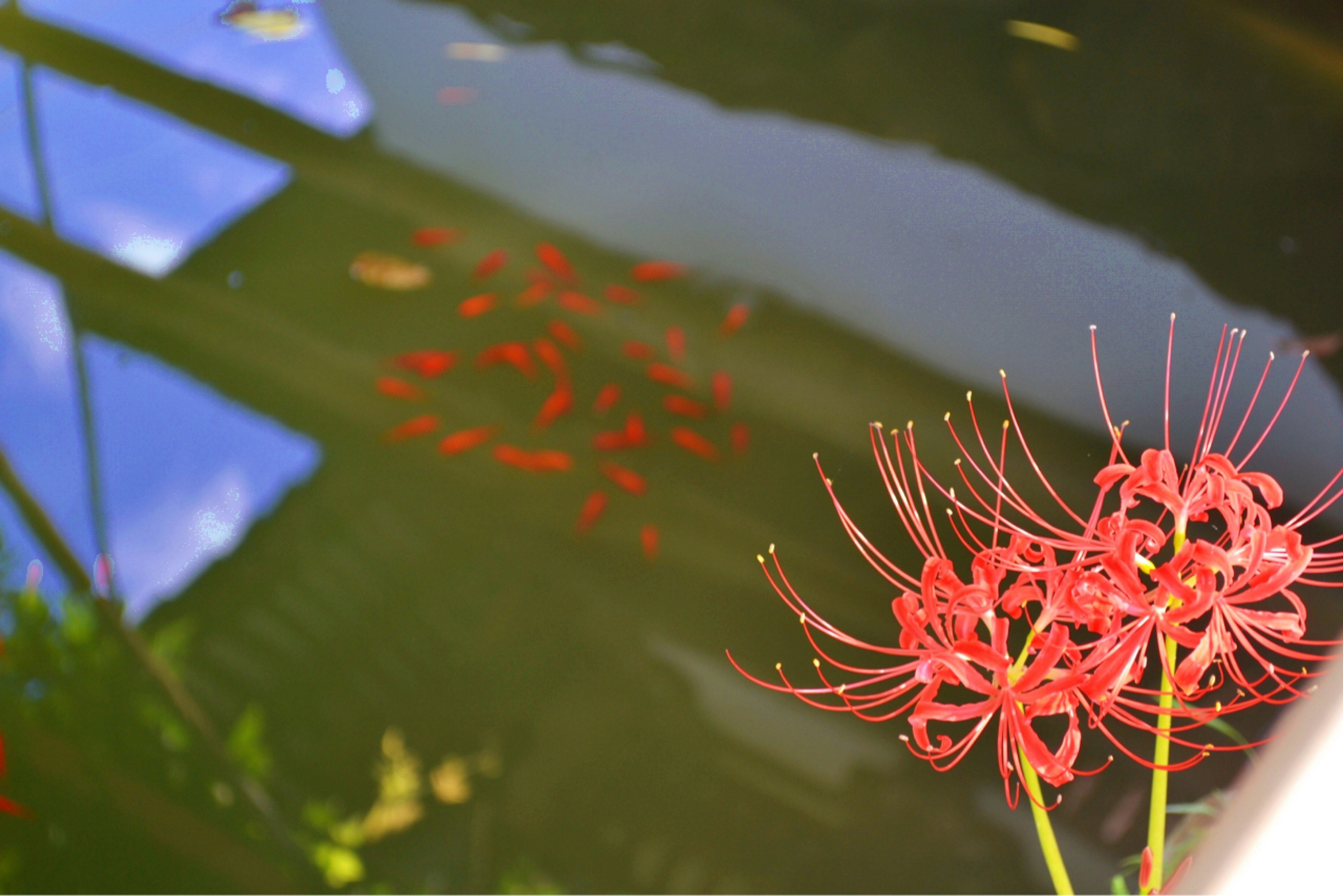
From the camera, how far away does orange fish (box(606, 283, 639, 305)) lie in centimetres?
115

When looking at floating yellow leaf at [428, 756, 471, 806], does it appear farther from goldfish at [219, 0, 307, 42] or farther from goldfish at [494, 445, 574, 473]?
goldfish at [219, 0, 307, 42]

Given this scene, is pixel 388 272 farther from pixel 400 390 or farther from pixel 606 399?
pixel 606 399

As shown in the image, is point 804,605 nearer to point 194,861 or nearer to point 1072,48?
point 194,861

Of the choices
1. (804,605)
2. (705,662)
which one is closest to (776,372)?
(705,662)

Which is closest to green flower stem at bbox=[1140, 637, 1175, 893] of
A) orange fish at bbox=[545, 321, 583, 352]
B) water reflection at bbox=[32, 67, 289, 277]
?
orange fish at bbox=[545, 321, 583, 352]

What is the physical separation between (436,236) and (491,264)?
0.10m

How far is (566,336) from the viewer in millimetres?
1142

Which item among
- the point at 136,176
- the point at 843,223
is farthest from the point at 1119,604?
the point at 136,176

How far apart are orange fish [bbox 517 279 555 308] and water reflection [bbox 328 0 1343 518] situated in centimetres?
9

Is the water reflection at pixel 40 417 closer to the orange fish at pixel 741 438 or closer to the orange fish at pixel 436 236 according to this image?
the orange fish at pixel 436 236

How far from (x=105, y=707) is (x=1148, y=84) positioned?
4.40 ft

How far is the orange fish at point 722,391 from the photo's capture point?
1053 millimetres

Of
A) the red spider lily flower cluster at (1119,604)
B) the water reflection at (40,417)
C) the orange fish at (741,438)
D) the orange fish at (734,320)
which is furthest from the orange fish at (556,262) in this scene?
the red spider lily flower cluster at (1119,604)

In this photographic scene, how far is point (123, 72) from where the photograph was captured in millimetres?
1375
